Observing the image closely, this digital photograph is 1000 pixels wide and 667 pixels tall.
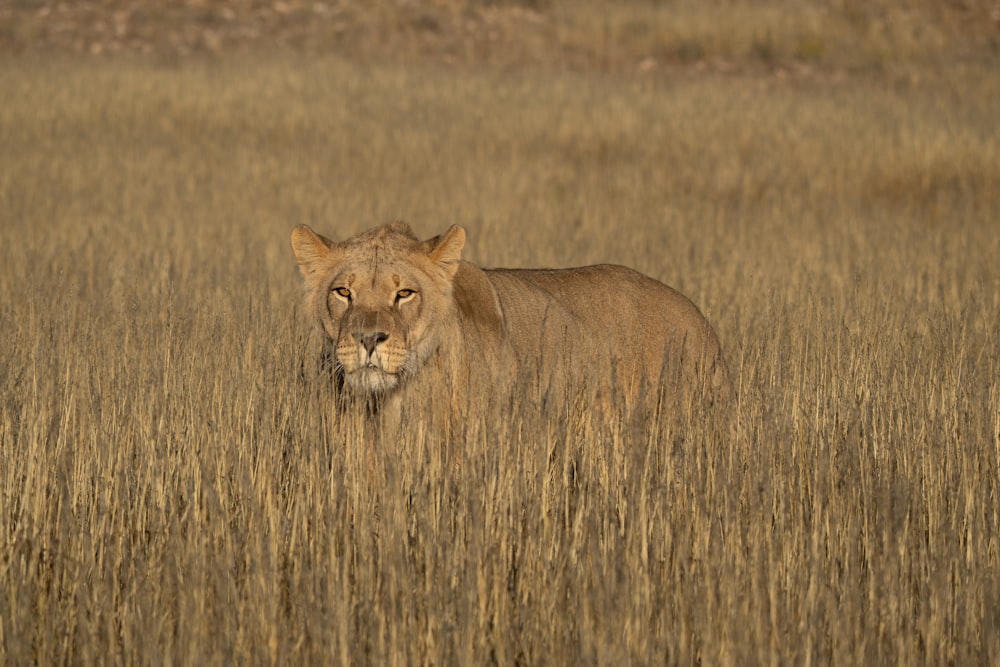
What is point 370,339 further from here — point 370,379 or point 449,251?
point 449,251

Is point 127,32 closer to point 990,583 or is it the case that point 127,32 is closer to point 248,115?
point 248,115

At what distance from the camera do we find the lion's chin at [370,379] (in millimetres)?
4660

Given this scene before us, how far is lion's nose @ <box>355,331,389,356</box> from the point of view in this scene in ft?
15.0

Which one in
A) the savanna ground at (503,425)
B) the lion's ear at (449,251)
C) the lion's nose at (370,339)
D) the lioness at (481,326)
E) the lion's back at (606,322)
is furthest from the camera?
the lion's back at (606,322)

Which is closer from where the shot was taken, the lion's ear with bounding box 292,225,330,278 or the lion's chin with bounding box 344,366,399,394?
the lion's chin with bounding box 344,366,399,394

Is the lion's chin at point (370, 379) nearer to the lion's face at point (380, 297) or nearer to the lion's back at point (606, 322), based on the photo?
the lion's face at point (380, 297)

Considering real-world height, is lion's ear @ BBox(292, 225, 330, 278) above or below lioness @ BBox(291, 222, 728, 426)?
above

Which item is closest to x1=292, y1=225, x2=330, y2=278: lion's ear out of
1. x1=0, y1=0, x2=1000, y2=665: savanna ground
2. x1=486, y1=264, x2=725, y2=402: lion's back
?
x1=0, y1=0, x2=1000, y2=665: savanna ground

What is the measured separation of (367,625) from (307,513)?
2.40 feet

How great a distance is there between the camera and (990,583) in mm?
3787

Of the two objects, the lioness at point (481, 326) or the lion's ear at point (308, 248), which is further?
the lion's ear at point (308, 248)

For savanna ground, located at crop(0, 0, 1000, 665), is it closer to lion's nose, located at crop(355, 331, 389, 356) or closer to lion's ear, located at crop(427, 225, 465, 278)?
lion's nose, located at crop(355, 331, 389, 356)

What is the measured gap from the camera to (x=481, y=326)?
5.16 m

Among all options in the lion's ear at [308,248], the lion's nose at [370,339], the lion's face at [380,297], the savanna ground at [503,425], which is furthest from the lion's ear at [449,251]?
the savanna ground at [503,425]
